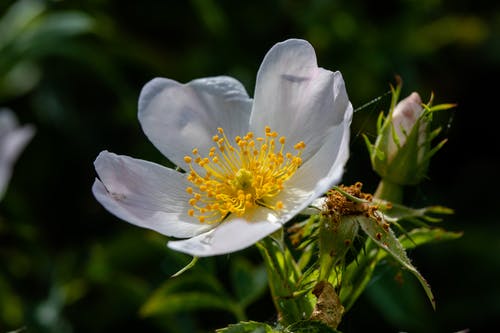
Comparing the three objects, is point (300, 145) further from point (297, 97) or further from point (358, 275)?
point (358, 275)

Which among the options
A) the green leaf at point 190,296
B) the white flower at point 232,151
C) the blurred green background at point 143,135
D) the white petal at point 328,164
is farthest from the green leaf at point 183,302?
the white petal at point 328,164

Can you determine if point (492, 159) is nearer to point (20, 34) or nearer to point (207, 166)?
point (207, 166)

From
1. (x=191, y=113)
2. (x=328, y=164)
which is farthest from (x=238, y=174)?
(x=328, y=164)

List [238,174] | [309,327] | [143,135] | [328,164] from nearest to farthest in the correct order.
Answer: [309,327], [328,164], [238,174], [143,135]

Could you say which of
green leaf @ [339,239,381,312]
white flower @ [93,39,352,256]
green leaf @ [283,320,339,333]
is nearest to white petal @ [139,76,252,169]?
white flower @ [93,39,352,256]

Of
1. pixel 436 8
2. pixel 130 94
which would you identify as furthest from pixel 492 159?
pixel 130 94
